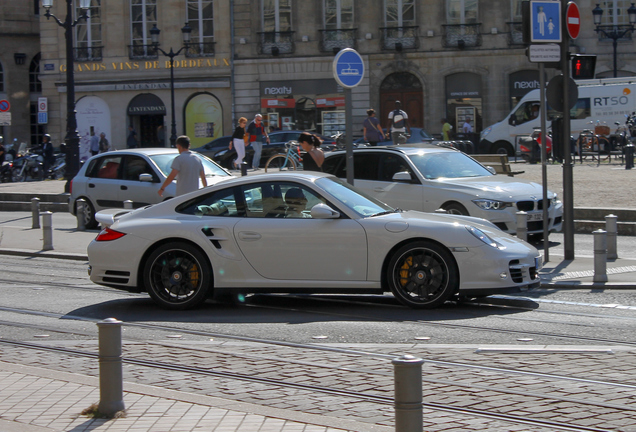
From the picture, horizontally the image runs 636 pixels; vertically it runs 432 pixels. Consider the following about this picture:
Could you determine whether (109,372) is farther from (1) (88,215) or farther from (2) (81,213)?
(1) (88,215)

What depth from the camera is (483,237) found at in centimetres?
840

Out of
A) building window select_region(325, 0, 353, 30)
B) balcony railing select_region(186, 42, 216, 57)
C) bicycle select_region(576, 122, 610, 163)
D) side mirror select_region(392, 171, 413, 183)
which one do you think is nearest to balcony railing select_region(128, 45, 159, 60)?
balcony railing select_region(186, 42, 216, 57)

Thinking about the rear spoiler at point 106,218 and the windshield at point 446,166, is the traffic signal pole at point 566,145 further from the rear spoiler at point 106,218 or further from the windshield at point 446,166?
the rear spoiler at point 106,218

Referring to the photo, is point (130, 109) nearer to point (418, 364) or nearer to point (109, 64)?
point (109, 64)

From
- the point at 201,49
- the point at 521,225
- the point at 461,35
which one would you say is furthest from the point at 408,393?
the point at 201,49

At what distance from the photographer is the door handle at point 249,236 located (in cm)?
857

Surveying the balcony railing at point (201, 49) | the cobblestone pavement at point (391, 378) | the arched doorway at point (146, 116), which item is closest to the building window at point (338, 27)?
the balcony railing at point (201, 49)

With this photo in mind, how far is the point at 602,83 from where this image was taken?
32906 millimetres

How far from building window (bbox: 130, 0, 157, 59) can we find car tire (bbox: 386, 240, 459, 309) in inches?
1527

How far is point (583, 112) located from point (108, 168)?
2088 cm

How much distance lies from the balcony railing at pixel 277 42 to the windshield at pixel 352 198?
35.0 metres

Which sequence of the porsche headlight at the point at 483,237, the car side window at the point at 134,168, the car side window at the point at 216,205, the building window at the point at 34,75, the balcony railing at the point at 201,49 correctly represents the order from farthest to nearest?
1. the building window at the point at 34,75
2. the balcony railing at the point at 201,49
3. the car side window at the point at 134,168
4. the car side window at the point at 216,205
5. the porsche headlight at the point at 483,237

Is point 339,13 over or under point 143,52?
over

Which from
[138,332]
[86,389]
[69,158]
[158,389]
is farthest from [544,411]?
[69,158]
